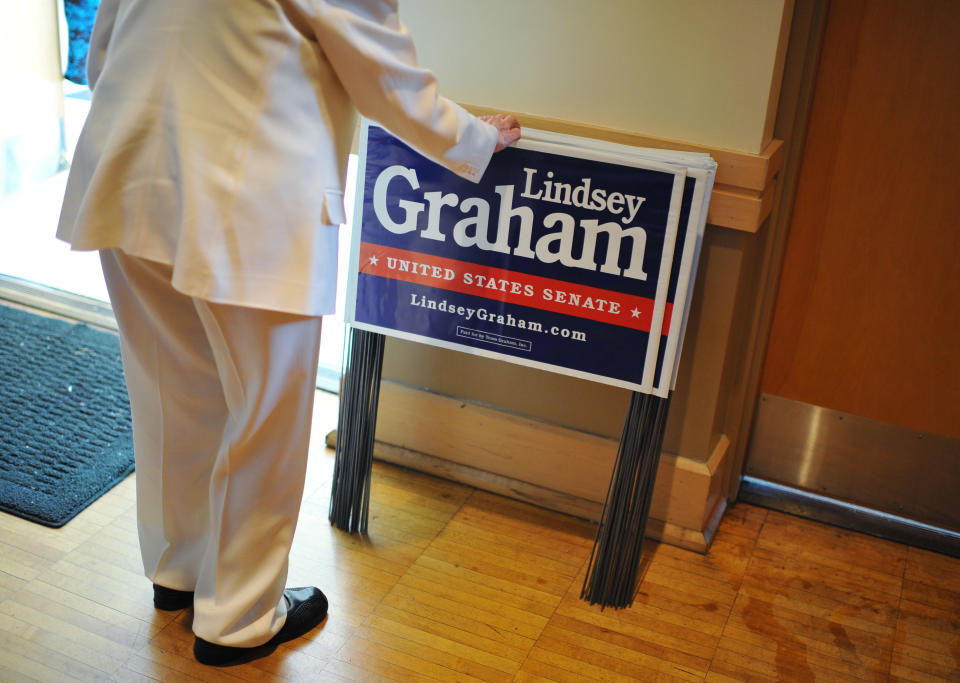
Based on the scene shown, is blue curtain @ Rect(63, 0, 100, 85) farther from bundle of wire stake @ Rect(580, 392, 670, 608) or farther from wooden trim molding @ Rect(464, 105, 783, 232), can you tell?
bundle of wire stake @ Rect(580, 392, 670, 608)

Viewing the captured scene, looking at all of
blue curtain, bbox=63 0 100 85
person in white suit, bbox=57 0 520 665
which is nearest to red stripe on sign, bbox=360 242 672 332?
person in white suit, bbox=57 0 520 665

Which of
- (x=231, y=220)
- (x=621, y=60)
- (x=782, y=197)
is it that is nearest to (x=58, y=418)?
(x=231, y=220)

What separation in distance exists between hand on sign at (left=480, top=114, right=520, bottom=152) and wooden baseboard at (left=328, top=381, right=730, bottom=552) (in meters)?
0.83

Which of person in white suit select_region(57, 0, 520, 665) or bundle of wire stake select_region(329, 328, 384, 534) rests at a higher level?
person in white suit select_region(57, 0, 520, 665)

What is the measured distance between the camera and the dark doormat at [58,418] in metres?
2.39

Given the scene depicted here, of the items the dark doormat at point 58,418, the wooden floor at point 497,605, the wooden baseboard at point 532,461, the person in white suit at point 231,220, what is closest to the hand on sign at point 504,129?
the person in white suit at point 231,220

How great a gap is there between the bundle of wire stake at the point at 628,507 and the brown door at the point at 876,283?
67cm

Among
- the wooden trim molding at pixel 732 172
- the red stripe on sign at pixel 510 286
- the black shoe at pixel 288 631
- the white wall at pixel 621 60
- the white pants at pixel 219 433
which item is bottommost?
the black shoe at pixel 288 631

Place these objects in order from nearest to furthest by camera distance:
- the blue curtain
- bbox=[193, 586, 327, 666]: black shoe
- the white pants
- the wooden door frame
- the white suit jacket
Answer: the white suit jacket, the white pants, bbox=[193, 586, 327, 666]: black shoe, the wooden door frame, the blue curtain

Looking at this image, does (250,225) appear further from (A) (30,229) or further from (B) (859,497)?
(A) (30,229)

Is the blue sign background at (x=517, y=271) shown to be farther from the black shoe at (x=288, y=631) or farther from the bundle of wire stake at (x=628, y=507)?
the black shoe at (x=288, y=631)

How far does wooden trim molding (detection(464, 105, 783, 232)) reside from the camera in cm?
206

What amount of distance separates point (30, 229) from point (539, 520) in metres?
2.51

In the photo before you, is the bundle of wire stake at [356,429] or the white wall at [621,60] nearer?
the white wall at [621,60]
